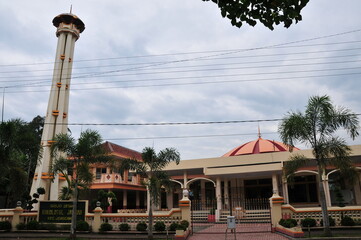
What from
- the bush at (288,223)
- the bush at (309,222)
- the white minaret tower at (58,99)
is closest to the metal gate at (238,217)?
the bush at (288,223)

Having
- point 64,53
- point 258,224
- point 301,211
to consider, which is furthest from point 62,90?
point 301,211

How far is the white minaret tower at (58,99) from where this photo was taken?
24.0 metres

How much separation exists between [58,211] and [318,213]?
46.2 feet

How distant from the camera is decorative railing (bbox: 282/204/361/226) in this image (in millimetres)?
15898

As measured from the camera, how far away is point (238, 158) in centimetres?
2480

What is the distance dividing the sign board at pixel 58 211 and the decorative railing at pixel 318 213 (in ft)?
36.4

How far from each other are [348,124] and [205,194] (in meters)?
16.0

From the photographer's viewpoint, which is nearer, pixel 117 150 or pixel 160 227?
pixel 160 227

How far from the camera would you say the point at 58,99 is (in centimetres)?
2536

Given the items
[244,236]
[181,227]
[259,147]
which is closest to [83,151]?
[181,227]

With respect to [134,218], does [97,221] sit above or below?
below

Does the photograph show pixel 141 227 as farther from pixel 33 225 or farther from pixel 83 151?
pixel 33 225

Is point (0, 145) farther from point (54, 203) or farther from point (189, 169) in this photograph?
point (189, 169)

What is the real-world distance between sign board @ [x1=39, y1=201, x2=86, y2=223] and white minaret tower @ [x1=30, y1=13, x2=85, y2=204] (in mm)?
4224
